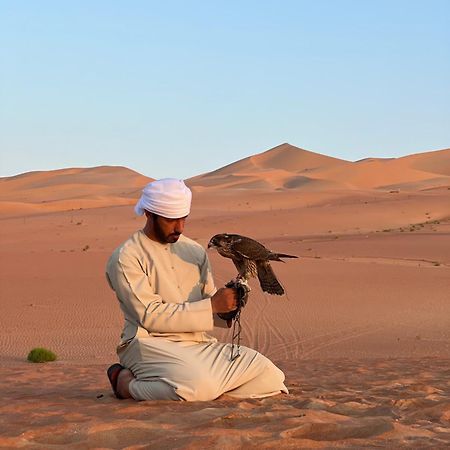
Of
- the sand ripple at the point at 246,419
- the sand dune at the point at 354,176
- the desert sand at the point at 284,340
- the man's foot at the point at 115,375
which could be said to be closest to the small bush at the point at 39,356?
the desert sand at the point at 284,340

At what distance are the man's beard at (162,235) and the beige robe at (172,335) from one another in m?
0.05

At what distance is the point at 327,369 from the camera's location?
8461 millimetres

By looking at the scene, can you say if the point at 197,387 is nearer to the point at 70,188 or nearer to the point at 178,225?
the point at 178,225

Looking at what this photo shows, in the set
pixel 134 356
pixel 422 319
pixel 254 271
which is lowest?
pixel 422 319

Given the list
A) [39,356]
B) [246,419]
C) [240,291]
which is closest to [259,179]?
[39,356]

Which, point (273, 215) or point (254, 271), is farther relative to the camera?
point (273, 215)

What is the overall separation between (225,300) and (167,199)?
721mm

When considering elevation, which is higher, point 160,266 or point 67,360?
point 160,266

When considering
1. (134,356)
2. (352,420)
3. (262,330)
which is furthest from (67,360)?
(352,420)

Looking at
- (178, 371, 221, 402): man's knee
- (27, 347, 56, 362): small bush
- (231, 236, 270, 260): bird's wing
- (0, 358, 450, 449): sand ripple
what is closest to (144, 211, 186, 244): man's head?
(231, 236, 270, 260): bird's wing

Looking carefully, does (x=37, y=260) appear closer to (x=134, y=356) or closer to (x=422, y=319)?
(x=422, y=319)

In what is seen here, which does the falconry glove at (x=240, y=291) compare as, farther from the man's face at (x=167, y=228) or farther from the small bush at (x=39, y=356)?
the small bush at (x=39, y=356)

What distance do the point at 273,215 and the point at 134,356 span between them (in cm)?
3394

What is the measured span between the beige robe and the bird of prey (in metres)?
0.34
